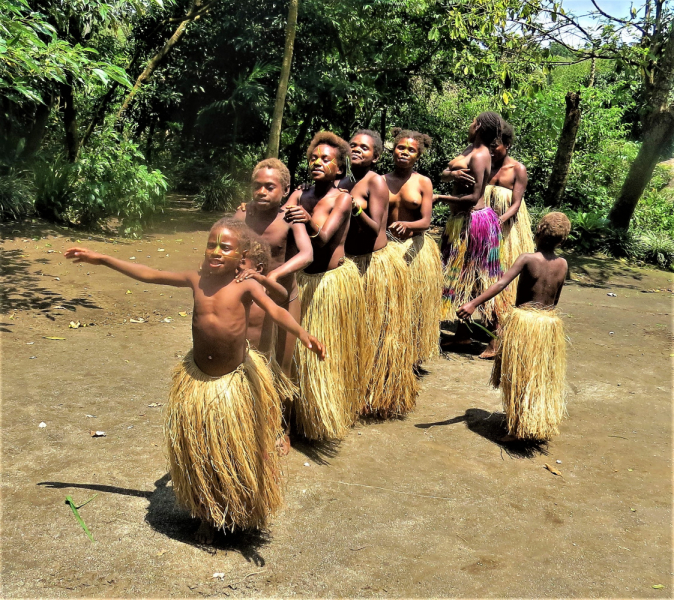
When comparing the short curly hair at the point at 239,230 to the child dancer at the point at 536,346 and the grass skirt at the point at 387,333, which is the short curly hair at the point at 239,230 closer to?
the grass skirt at the point at 387,333

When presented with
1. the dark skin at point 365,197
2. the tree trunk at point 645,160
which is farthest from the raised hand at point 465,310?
the tree trunk at point 645,160

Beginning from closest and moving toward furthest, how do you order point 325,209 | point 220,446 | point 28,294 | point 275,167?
point 220,446 → point 275,167 → point 325,209 → point 28,294

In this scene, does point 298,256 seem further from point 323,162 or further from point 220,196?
point 220,196

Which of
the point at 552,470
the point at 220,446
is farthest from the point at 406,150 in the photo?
the point at 220,446

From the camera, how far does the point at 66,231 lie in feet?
26.7

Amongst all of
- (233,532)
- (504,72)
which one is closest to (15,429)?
(233,532)

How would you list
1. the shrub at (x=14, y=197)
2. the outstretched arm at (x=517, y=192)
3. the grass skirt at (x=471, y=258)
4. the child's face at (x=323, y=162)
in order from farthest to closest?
the shrub at (x=14, y=197)
the outstretched arm at (x=517, y=192)
the grass skirt at (x=471, y=258)
the child's face at (x=323, y=162)

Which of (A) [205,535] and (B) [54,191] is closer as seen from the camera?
(A) [205,535]

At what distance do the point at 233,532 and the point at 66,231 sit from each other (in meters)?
6.37

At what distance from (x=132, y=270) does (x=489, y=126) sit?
137 inches

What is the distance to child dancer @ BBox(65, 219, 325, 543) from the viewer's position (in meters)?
2.54

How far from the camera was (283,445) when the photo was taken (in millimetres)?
3527

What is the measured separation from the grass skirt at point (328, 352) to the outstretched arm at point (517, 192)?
7.26 ft

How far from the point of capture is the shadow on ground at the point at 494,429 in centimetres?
382
